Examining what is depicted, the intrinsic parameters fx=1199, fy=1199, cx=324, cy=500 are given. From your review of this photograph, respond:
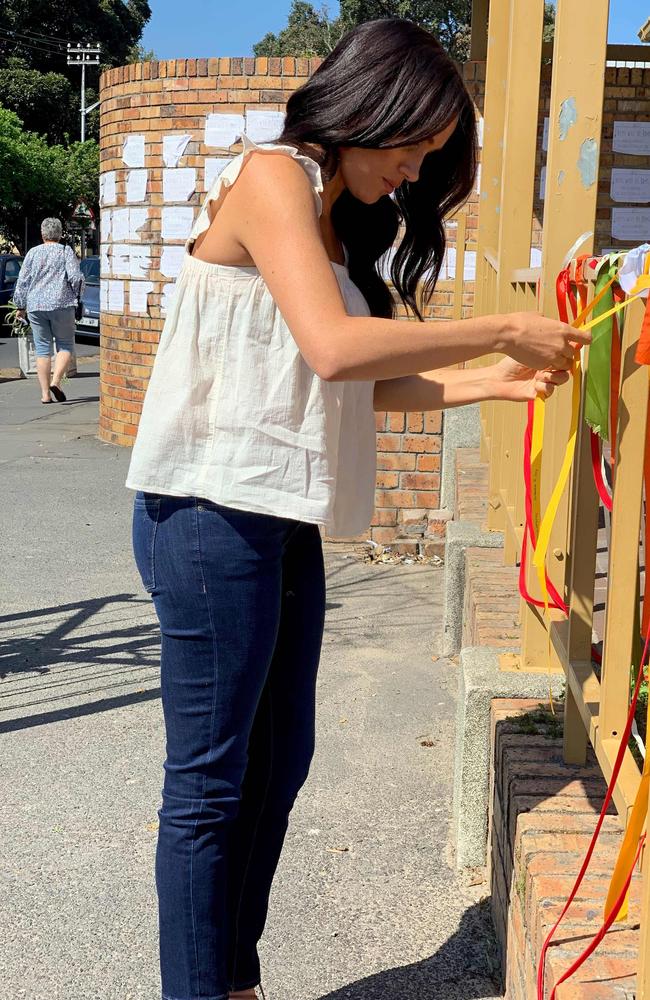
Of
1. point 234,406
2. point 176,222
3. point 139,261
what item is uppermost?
point 176,222

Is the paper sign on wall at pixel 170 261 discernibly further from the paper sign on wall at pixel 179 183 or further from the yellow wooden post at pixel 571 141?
the yellow wooden post at pixel 571 141

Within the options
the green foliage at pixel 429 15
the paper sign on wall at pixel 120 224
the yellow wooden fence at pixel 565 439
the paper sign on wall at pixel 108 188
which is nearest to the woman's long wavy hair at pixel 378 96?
the yellow wooden fence at pixel 565 439

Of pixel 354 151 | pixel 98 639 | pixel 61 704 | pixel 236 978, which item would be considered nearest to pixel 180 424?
pixel 354 151

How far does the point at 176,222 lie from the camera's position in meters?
8.93

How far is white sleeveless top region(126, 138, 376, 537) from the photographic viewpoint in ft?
6.52

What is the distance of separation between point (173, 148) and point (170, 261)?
0.83 metres

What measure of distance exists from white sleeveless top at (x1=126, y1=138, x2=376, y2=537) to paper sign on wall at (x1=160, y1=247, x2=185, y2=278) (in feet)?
23.4

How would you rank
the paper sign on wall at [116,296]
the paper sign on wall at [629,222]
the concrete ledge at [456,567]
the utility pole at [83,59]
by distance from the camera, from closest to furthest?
the concrete ledge at [456,567], the paper sign on wall at [629,222], the paper sign on wall at [116,296], the utility pole at [83,59]

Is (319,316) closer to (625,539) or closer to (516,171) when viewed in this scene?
(625,539)

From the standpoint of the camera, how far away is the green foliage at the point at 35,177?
39312 mm

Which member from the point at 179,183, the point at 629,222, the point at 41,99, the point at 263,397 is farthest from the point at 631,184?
the point at 41,99

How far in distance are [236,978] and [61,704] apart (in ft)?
6.92

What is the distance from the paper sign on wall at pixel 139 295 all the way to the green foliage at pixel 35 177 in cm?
3153

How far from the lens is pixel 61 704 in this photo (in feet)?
14.3
